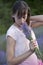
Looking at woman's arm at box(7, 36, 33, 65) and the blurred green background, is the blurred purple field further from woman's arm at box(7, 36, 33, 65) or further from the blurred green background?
woman's arm at box(7, 36, 33, 65)

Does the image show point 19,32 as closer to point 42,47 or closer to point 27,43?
point 27,43

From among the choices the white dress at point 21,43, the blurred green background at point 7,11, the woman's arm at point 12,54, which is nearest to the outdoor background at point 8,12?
the blurred green background at point 7,11

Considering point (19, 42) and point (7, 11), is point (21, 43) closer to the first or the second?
point (19, 42)

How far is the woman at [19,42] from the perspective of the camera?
8.73 ft

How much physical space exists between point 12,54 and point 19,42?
0.48 feet

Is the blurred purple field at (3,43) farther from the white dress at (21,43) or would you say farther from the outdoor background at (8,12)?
the white dress at (21,43)

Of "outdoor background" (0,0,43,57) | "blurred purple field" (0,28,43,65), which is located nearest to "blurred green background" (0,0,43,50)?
"outdoor background" (0,0,43,57)

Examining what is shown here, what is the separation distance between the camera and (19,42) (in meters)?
2.78

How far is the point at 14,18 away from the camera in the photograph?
280cm

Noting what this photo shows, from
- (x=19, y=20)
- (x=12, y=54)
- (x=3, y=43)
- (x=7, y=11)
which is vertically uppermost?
(x=19, y=20)

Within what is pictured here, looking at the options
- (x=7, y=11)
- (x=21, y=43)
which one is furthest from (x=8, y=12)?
(x=21, y=43)

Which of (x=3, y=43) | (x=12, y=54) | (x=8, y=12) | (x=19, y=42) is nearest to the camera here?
(x=12, y=54)

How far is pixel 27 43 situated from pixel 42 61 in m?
0.23

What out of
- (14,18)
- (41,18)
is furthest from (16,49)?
(41,18)
